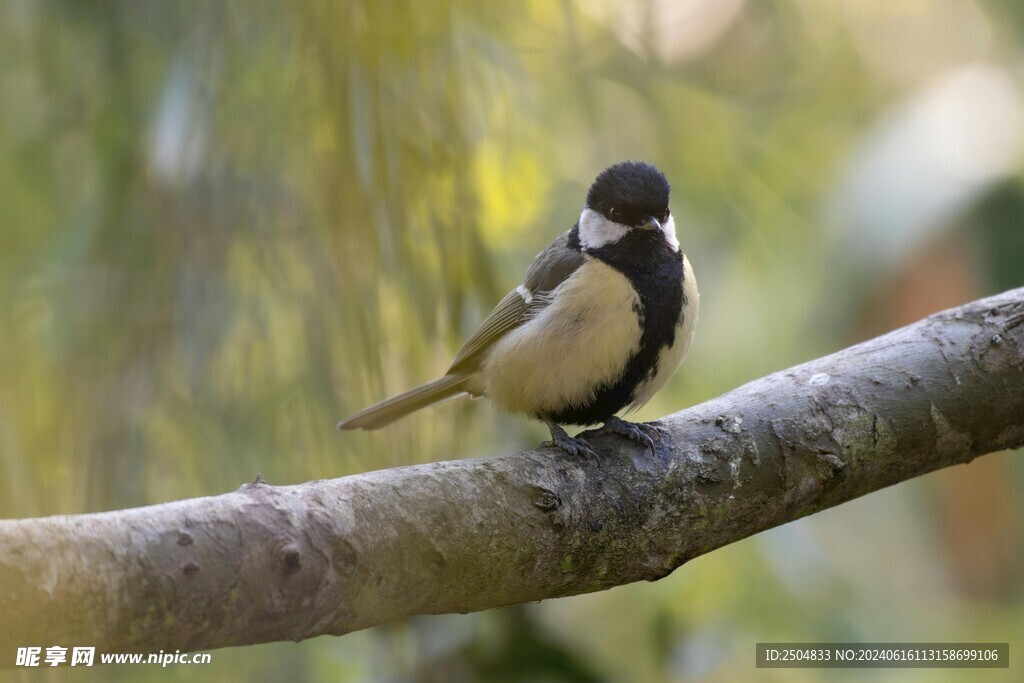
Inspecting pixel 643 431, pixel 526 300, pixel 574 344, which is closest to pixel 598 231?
pixel 526 300

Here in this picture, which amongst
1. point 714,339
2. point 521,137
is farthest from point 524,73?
point 714,339

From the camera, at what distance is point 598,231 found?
2920mm

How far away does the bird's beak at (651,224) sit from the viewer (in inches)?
110

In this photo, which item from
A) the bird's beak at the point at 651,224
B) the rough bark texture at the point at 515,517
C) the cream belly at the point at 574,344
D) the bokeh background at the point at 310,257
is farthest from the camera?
the bird's beak at the point at 651,224

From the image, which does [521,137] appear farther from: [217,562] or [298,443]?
[217,562]

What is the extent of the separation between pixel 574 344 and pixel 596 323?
9 centimetres

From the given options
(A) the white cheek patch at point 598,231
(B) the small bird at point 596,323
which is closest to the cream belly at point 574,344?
(B) the small bird at point 596,323

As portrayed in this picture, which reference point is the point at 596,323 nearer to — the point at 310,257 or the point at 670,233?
the point at 670,233

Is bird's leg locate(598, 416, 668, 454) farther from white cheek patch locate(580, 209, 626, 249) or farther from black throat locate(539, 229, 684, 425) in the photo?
white cheek patch locate(580, 209, 626, 249)

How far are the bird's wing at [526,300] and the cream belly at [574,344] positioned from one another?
59 millimetres

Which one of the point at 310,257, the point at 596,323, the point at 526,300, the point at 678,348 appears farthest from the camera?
the point at 526,300

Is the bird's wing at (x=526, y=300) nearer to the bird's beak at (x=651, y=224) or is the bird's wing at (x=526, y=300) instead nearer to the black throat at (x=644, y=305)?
the black throat at (x=644, y=305)

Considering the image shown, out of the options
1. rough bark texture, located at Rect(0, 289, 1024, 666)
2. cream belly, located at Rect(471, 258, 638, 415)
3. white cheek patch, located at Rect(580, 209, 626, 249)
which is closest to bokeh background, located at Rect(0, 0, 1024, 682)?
cream belly, located at Rect(471, 258, 638, 415)

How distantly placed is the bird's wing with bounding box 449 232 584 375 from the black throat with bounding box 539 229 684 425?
10 centimetres
